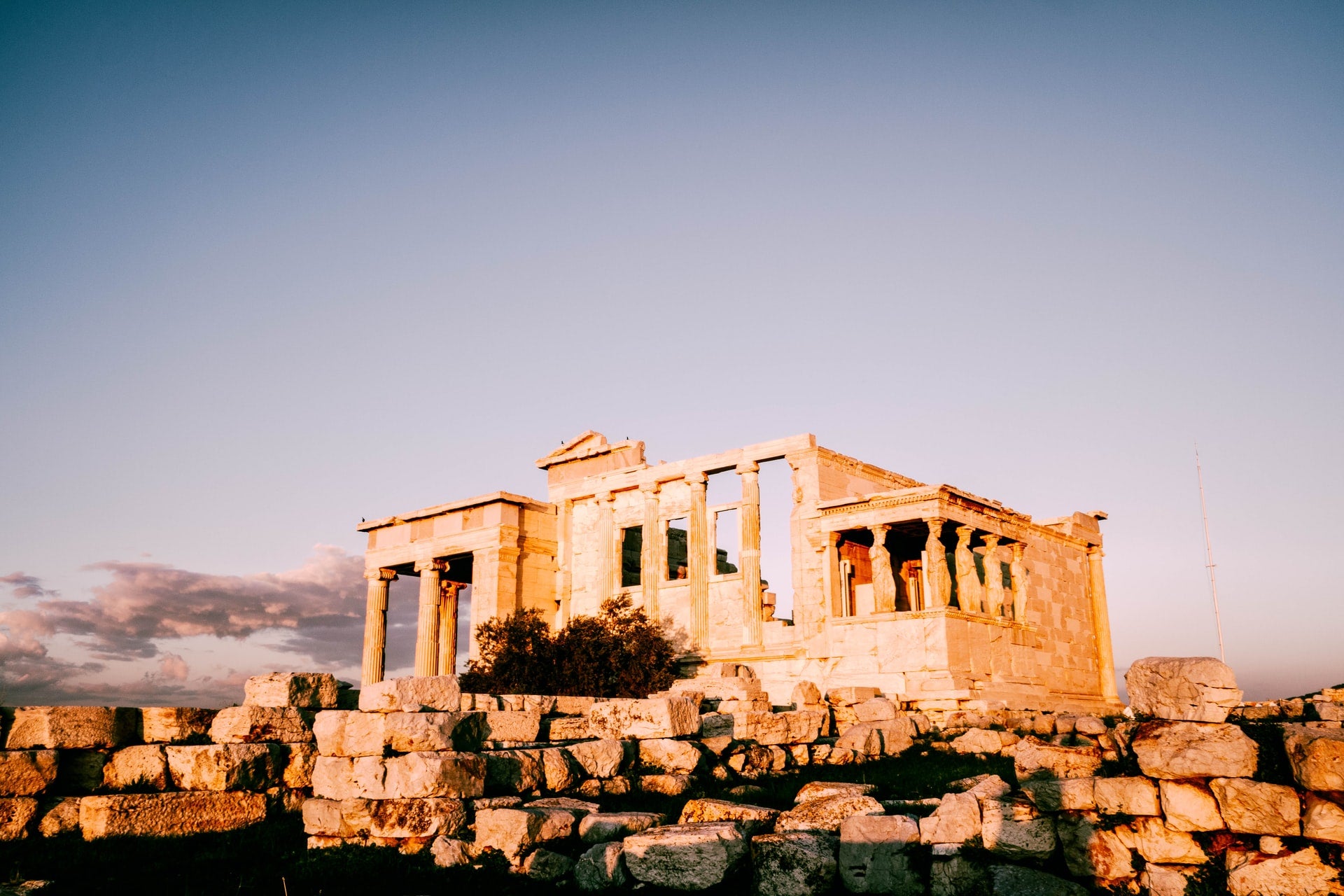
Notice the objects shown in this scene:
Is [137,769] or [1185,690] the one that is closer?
[1185,690]

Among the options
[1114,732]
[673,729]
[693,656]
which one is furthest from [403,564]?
[1114,732]

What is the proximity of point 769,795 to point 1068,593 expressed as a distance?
842 inches

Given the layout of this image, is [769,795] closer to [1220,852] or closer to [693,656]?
[1220,852]

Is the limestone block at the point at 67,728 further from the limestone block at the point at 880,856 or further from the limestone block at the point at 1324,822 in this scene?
the limestone block at the point at 1324,822

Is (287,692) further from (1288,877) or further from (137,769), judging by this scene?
(1288,877)

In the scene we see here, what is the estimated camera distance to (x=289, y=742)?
11.5 m

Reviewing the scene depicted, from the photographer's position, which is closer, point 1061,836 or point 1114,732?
point 1061,836

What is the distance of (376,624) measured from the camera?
34.5 metres

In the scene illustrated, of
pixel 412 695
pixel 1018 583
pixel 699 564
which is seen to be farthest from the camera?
pixel 699 564

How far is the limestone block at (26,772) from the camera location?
10.1 meters

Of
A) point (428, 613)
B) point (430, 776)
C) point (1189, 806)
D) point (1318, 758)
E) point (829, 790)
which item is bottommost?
point (829, 790)

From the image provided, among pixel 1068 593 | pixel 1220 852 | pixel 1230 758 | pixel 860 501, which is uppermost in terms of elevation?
pixel 860 501

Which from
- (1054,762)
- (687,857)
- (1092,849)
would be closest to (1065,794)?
(1092,849)

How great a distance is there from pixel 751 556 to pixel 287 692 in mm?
17250
